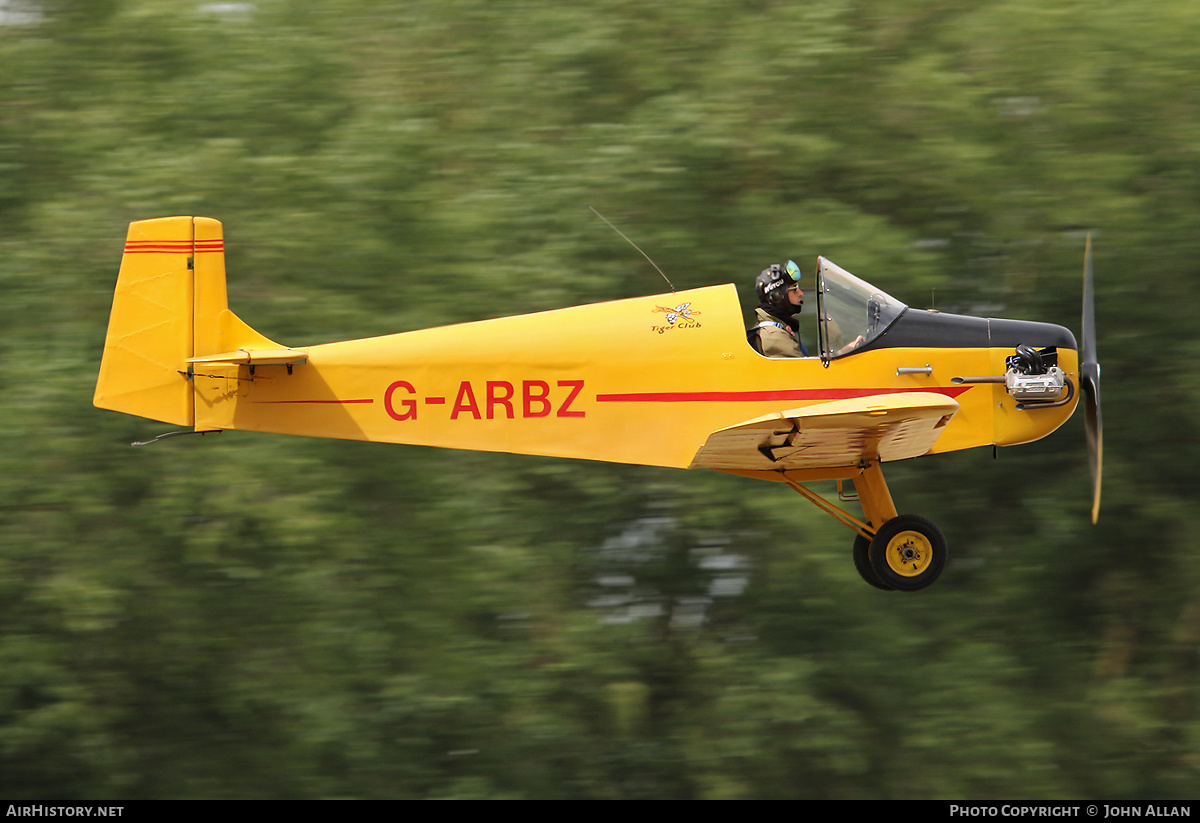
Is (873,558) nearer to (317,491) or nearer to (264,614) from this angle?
(317,491)

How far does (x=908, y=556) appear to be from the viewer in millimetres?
7598

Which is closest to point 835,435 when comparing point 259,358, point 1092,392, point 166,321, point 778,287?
point 778,287

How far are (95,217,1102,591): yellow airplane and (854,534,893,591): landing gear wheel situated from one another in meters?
0.01

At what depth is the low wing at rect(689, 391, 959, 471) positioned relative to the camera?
6.47m

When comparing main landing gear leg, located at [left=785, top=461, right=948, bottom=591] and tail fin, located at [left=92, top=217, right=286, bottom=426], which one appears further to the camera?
tail fin, located at [left=92, top=217, right=286, bottom=426]

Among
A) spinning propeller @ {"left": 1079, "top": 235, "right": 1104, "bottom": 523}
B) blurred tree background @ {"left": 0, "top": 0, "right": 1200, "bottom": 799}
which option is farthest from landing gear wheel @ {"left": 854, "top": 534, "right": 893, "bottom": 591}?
blurred tree background @ {"left": 0, "top": 0, "right": 1200, "bottom": 799}

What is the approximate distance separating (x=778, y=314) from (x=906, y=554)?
177 cm

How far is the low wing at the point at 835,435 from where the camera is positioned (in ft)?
21.2

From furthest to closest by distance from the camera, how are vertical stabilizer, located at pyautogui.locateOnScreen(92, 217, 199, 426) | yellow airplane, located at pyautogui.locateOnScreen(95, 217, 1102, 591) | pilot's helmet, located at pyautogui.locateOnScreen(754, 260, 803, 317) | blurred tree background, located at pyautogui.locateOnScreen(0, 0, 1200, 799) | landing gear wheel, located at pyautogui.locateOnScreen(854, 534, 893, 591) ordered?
1. blurred tree background, located at pyautogui.locateOnScreen(0, 0, 1200, 799)
2. vertical stabilizer, located at pyautogui.locateOnScreen(92, 217, 199, 426)
3. landing gear wheel, located at pyautogui.locateOnScreen(854, 534, 893, 591)
4. pilot's helmet, located at pyautogui.locateOnScreen(754, 260, 803, 317)
5. yellow airplane, located at pyautogui.locateOnScreen(95, 217, 1102, 591)

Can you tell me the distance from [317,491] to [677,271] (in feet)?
11.8

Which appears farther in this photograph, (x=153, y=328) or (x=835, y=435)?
(x=153, y=328)

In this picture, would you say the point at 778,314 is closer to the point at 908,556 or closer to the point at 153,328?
the point at 908,556

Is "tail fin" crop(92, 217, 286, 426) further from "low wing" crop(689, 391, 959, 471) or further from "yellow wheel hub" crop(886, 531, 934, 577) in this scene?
"yellow wheel hub" crop(886, 531, 934, 577)

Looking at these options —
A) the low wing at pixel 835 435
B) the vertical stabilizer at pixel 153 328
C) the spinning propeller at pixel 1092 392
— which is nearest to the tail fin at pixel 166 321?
the vertical stabilizer at pixel 153 328
